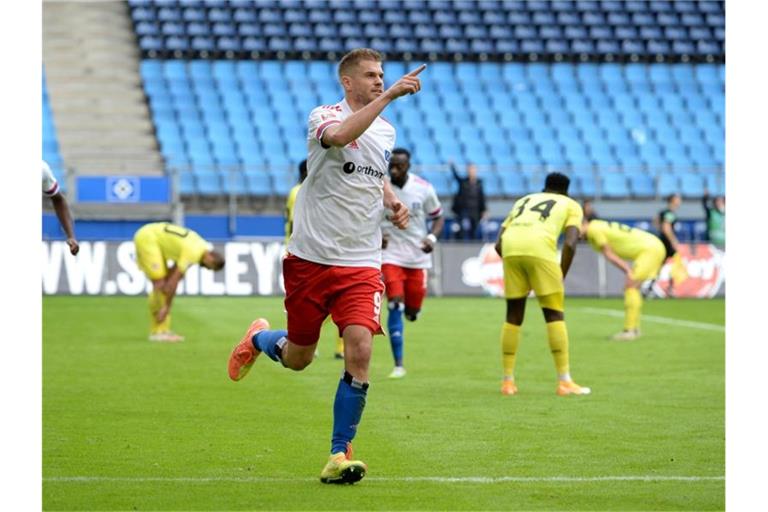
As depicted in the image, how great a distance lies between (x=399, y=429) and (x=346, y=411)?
7.35 feet

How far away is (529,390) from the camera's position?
12.6 meters

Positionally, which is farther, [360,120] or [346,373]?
[346,373]

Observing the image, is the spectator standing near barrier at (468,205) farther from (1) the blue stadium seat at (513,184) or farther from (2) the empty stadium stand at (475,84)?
(1) the blue stadium seat at (513,184)

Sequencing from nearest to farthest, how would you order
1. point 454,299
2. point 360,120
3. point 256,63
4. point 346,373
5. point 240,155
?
point 360,120
point 346,373
point 454,299
point 240,155
point 256,63

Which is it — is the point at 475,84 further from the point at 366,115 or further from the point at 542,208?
the point at 366,115

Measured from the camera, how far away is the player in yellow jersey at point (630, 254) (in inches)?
Answer: 745

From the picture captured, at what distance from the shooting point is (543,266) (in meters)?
12.1

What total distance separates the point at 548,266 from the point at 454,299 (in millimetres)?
15134

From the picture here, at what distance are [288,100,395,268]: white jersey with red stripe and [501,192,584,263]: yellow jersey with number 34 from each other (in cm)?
431

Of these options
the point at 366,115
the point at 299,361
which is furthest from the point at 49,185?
the point at 366,115

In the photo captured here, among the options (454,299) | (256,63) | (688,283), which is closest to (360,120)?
(454,299)

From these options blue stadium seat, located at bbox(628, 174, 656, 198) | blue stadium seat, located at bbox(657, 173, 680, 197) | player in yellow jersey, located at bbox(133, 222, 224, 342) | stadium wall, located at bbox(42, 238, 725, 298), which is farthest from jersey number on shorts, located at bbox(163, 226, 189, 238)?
blue stadium seat, located at bbox(657, 173, 680, 197)
